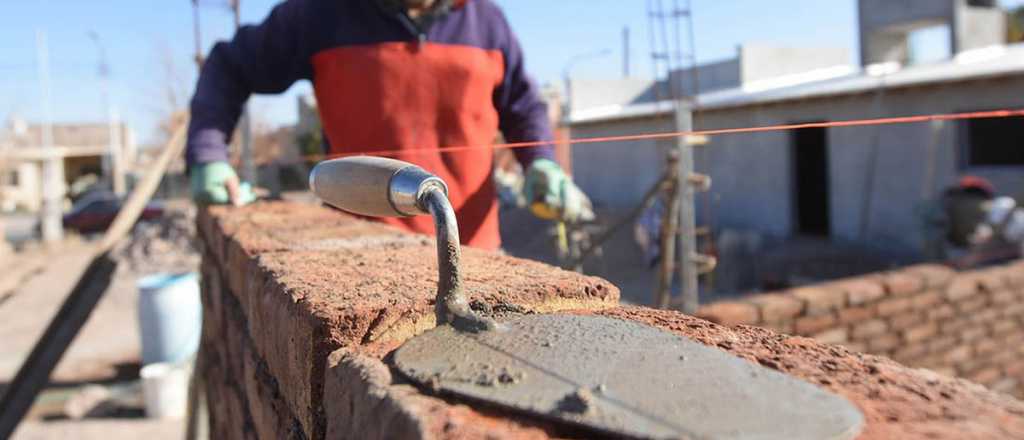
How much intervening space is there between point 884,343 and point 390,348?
425 cm

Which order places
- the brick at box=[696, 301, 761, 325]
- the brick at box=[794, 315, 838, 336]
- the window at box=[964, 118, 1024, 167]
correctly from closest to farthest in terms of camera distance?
the brick at box=[696, 301, 761, 325]
the brick at box=[794, 315, 838, 336]
the window at box=[964, 118, 1024, 167]

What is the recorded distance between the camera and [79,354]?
7.30 meters

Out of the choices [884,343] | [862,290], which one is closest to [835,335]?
[862,290]

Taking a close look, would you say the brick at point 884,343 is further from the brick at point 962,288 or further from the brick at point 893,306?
the brick at point 962,288

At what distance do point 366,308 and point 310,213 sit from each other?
5.15 feet

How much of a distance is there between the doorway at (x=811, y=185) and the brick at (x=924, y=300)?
7.93 m

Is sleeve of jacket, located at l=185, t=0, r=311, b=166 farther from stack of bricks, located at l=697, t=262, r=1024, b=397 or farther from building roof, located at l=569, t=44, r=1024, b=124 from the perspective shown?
building roof, located at l=569, t=44, r=1024, b=124

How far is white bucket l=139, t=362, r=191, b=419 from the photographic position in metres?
5.38

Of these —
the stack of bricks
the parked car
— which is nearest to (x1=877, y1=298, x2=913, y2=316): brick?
the stack of bricks

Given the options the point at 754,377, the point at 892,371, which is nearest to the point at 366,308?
the point at 754,377

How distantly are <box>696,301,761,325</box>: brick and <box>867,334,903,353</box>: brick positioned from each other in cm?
98

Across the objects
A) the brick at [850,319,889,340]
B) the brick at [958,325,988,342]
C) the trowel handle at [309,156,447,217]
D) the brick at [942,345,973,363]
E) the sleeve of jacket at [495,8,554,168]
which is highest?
the sleeve of jacket at [495,8,554,168]

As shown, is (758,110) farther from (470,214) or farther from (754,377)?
(754,377)

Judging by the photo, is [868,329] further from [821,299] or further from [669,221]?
[669,221]
